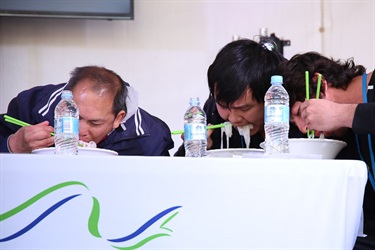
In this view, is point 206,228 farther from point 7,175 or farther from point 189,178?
point 7,175

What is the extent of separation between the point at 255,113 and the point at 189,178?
750mm

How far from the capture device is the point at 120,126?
6.84ft

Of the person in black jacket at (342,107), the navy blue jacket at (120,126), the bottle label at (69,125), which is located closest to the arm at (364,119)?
the person in black jacket at (342,107)

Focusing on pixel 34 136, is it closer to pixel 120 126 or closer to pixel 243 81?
pixel 120 126

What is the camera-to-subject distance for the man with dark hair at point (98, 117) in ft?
6.23

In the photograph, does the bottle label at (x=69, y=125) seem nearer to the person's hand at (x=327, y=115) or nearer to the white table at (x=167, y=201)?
the white table at (x=167, y=201)

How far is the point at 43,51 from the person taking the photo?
357 centimetres

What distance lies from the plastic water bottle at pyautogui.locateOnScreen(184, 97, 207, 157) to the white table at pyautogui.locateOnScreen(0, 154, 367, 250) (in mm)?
374

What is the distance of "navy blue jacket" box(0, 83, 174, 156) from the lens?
81.4 inches

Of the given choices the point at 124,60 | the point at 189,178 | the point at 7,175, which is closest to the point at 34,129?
the point at 7,175

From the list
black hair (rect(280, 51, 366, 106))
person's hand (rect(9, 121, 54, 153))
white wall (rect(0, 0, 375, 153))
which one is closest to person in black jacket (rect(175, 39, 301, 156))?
black hair (rect(280, 51, 366, 106))

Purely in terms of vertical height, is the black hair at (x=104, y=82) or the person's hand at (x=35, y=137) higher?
the black hair at (x=104, y=82)

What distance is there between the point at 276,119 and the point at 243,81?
42 cm

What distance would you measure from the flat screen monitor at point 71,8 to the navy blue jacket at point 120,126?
1.28 metres
